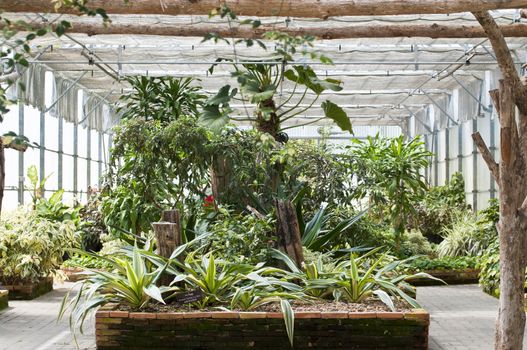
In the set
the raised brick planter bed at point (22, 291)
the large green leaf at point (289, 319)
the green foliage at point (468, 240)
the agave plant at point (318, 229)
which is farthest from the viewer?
the green foliage at point (468, 240)

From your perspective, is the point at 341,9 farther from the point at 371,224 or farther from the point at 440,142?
the point at 440,142

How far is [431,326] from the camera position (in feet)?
23.9

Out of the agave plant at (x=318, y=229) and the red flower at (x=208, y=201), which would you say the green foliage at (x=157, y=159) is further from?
the agave plant at (x=318, y=229)

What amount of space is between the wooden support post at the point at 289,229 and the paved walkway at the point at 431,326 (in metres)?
1.28

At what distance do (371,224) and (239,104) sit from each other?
13.4m

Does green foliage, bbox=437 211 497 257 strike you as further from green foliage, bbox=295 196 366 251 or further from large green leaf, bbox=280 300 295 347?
large green leaf, bbox=280 300 295 347

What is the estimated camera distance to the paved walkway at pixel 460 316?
21.1ft

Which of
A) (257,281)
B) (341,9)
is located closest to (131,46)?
(257,281)

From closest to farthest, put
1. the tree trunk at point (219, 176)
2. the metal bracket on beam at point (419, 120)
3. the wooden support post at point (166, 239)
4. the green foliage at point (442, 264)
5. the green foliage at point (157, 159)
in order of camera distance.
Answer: the wooden support post at point (166, 239), the green foliage at point (157, 159), the tree trunk at point (219, 176), the green foliage at point (442, 264), the metal bracket on beam at point (419, 120)

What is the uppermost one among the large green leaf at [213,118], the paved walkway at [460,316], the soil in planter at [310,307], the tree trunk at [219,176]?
the large green leaf at [213,118]

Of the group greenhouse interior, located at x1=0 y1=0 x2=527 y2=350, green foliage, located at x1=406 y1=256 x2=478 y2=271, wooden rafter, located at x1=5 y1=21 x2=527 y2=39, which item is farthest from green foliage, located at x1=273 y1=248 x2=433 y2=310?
green foliage, located at x1=406 y1=256 x2=478 y2=271

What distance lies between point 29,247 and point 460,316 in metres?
4.66

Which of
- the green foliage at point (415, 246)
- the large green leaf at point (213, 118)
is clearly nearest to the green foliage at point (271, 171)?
the large green leaf at point (213, 118)

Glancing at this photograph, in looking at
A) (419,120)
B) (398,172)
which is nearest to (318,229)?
(398,172)
